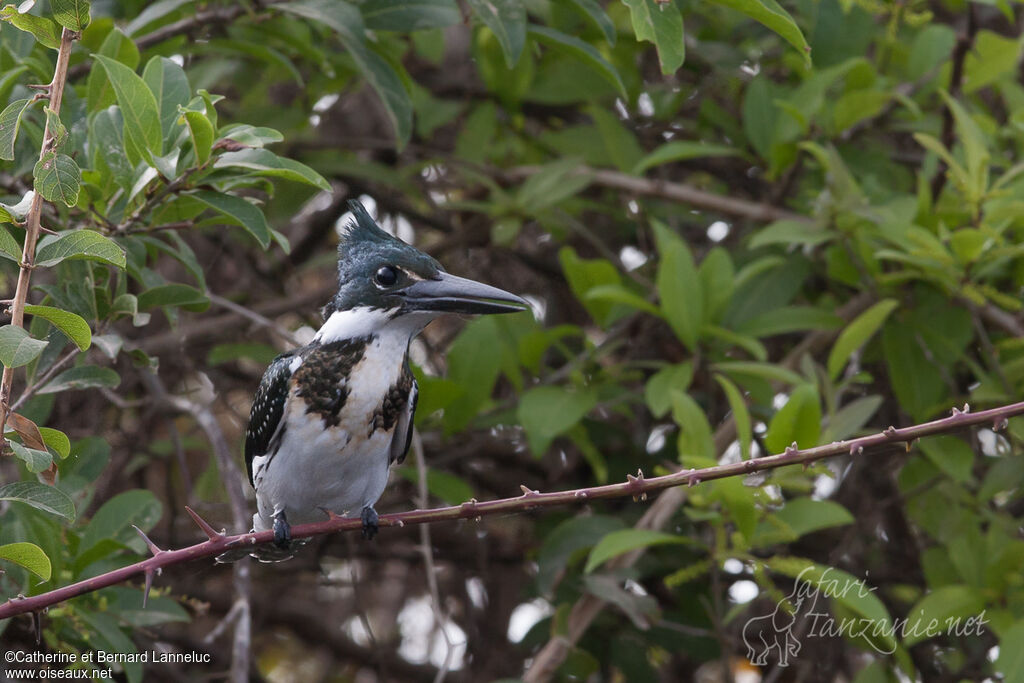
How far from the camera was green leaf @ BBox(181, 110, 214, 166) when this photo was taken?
2.29 m

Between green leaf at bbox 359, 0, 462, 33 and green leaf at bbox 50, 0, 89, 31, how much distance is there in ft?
3.87

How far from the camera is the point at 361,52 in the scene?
293cm

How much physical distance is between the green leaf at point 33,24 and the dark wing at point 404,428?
4.03ft

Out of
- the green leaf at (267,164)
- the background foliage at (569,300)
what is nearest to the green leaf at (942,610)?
the background foliage at (569,300)

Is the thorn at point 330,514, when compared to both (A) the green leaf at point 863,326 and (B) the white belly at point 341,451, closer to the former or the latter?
(B) the white belly at point 341,451

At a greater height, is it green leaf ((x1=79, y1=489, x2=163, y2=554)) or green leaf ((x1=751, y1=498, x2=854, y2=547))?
green leaf ((x1=79, y1=489, x2=163, y2=554))

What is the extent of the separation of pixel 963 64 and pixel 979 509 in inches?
59.1

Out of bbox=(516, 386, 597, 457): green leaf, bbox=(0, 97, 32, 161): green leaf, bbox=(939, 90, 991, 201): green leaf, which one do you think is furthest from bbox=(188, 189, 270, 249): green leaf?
bbox=(939, 90, 991, 201): green leaf

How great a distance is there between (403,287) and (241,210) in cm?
45

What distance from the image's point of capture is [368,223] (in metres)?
2.88

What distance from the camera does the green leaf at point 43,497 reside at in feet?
6.59

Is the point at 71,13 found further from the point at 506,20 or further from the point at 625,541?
the point at 625,541

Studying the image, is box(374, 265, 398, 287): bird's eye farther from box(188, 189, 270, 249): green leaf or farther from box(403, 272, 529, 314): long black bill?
box(188, 189, 270, 249): green leaf

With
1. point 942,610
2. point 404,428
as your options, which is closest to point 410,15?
point 404,428
